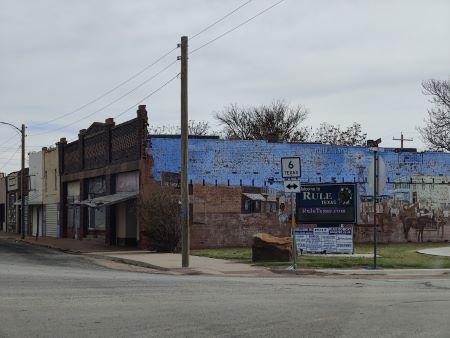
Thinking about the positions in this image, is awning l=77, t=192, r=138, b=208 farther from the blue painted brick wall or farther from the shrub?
the shrub

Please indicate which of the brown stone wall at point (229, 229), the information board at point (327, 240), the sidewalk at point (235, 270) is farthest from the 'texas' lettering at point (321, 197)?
the brown stone wall at point (229, 229)

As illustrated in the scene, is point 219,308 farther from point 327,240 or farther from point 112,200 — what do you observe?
point 112,200

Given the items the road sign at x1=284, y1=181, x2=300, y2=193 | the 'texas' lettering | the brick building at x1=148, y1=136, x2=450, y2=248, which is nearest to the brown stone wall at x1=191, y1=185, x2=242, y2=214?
the brick building at x1=148, y1=136, x2=450, y2=248

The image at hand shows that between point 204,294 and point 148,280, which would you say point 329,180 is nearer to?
point 148,280

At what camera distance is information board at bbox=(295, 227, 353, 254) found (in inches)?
945

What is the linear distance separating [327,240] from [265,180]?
9479 millimetres

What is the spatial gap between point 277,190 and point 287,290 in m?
20.1

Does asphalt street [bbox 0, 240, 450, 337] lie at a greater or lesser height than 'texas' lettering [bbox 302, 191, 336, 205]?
lesser

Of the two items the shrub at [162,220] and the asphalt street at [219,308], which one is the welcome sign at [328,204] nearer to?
the shrub at [162,220]

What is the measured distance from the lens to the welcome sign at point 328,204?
81.7 feet

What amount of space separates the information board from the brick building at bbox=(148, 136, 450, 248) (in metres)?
8.25

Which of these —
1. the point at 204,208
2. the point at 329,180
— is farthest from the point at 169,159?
the point at 329,180

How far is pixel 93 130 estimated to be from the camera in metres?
40.2

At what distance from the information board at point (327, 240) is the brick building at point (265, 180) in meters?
8.25
